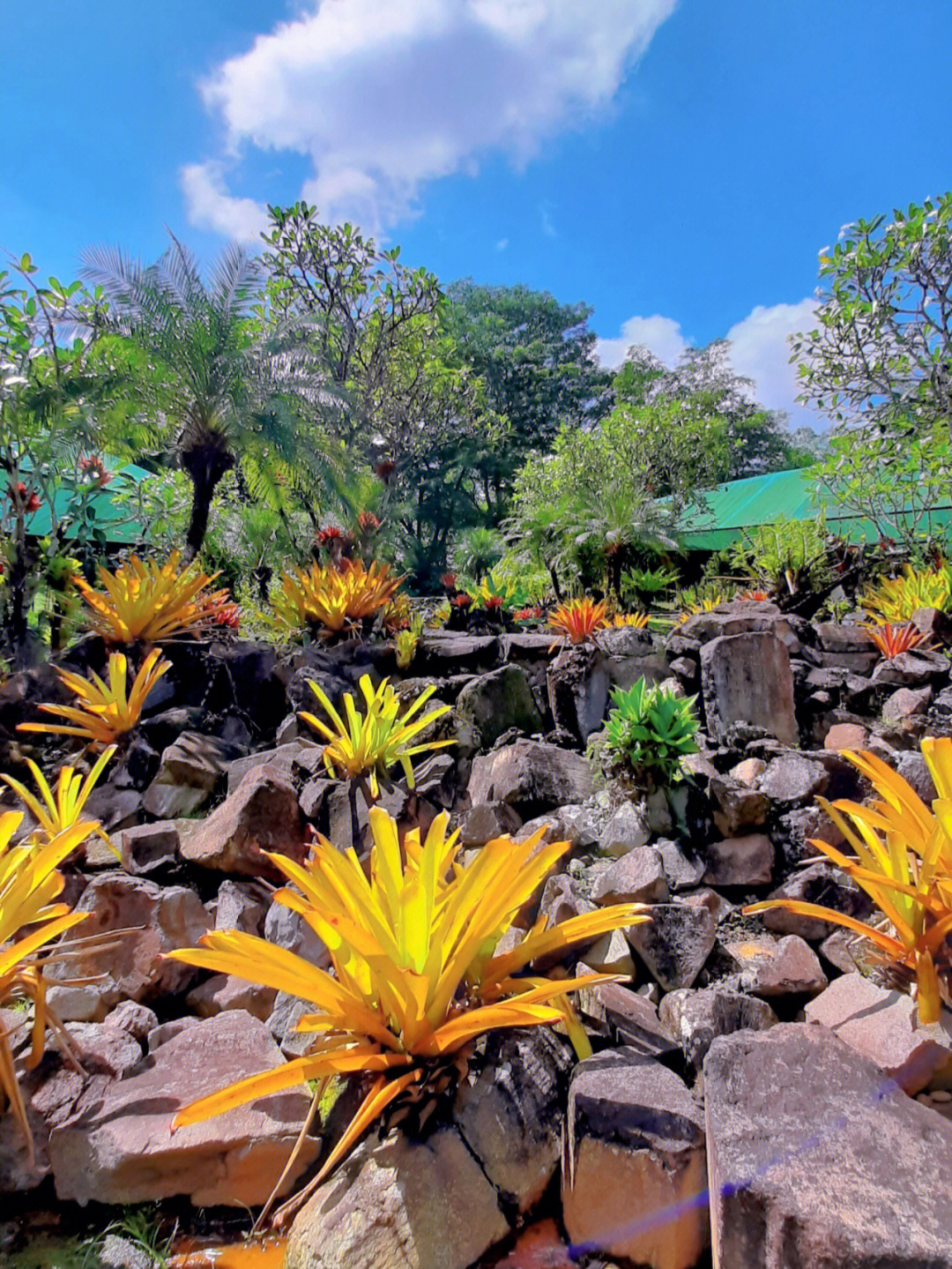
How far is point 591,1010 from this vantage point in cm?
184

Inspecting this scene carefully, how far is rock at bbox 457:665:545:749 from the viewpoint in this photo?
3809 millimetres

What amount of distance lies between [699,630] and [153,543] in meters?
9.34

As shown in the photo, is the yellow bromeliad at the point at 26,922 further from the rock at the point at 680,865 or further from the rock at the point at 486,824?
the rock at the point at 680,865

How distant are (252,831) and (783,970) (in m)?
2.05

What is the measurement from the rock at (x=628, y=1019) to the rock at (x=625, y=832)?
80cm

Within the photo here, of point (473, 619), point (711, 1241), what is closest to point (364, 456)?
point (473, 619)

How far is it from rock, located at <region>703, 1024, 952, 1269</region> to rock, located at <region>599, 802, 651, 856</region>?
1190 millimetres

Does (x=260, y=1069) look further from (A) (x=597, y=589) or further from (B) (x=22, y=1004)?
(A) (x=597, y=589)

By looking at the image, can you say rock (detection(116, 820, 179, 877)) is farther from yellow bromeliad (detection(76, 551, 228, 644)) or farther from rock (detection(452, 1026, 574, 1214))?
rock (detection(452, 1026, 574, 1214))

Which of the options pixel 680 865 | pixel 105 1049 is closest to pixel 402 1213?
pixel 105 1049

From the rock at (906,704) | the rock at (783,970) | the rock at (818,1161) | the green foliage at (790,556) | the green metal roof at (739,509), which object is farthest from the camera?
the green metal roof at (739,509)

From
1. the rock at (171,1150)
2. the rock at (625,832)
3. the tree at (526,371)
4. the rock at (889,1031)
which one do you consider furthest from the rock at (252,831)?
the tree at (526,371)

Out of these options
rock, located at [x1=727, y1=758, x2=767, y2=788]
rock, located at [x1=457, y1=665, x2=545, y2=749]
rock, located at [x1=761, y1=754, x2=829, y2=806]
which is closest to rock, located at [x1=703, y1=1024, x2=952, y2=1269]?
rock, located at [x1=761, y1=754, x2=829, y2=806]

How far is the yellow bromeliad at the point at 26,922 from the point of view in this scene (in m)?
1.67
